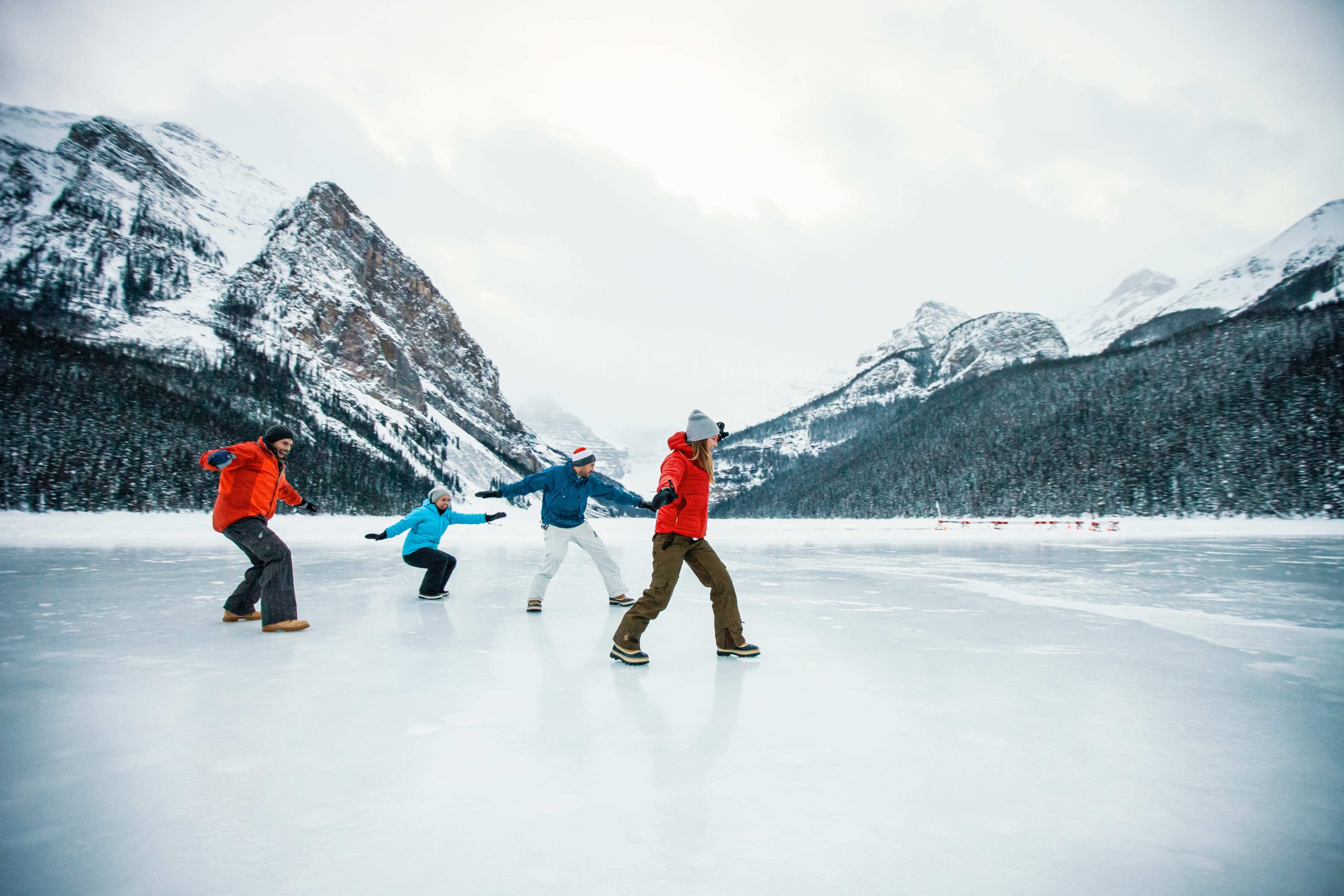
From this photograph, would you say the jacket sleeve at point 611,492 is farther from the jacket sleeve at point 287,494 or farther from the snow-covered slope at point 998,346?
the snow-covered slope at point 998,346

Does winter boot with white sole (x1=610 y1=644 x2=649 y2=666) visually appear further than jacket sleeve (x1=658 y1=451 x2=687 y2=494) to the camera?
No

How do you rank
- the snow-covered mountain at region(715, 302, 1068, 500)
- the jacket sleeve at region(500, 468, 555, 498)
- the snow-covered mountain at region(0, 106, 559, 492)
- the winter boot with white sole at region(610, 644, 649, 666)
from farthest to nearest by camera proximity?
the snow-covered mountain at region(715, 302, 1068, 500) → the snow-covered mountain at region(0, 106, 559, 492) → the jacket sleeve at region(500, 468, 555, 498) → the winter boot with white sole at region(610, 644, 649, 666)

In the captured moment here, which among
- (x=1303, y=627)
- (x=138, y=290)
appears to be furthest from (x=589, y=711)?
Result: (x=138, y=290)

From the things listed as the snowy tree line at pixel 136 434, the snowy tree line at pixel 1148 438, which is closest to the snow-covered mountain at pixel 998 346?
the snowy tree line at pixel 1148 438

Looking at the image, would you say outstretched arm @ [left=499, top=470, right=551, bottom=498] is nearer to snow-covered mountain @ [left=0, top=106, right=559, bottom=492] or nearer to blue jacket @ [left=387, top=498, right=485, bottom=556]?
blue jacket @ [left=387, top=498, right=485, bottom=556]

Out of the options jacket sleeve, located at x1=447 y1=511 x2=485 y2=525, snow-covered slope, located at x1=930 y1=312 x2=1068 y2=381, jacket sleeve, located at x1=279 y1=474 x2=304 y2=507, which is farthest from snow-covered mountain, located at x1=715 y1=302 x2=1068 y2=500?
jacket sleeve, located at x1=279 y1=474 x2=304 y2=507

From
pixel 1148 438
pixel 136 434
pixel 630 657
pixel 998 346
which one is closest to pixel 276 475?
pixel 630 657

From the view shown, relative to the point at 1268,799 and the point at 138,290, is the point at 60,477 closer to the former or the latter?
the point at 1268,799

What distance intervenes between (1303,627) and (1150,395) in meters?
81.9

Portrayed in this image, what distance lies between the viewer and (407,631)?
5758mm

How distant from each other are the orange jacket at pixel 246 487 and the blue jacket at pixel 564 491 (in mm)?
2086

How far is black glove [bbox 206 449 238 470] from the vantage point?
5172 mm

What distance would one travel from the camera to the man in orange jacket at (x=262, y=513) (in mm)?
5531

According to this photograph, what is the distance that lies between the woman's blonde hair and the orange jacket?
3.66 meters
